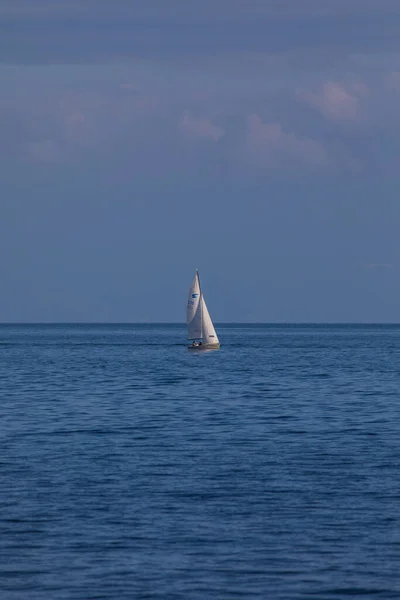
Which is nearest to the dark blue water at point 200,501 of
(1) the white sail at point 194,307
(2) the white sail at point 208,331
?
(1) the white sail at point 194,307

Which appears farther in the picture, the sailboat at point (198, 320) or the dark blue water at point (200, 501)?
the sailboat at point (198, 320)

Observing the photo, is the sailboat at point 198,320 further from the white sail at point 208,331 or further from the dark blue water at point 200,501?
the dark blue water at point 200,501

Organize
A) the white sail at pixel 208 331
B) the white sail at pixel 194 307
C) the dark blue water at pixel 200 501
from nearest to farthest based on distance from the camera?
the dark blue water at pixel 200 501
the white sail at pixel 194 307
the white sail at pixel 208 331

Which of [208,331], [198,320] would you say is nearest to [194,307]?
[198,320]

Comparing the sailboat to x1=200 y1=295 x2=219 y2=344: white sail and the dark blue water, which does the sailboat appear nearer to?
x1=200 y1=295 x2=219 y2=344: white sail

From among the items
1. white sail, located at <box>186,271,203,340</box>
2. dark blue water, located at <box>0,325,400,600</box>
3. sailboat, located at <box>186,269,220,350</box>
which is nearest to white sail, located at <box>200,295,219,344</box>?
sailboat, located at <box>186,269,220,350</box>

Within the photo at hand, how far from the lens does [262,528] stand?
22.0 metres

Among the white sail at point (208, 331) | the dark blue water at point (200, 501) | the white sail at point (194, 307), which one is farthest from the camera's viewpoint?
the white sail at point (208, 331)

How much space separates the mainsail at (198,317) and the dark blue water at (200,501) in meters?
70.9

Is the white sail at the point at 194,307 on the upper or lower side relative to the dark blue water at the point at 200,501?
upper

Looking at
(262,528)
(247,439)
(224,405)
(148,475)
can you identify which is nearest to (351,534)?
(262,528)

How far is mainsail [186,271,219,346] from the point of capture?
123 m

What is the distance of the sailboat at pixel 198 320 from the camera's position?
123188 mm

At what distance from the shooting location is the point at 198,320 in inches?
4993
